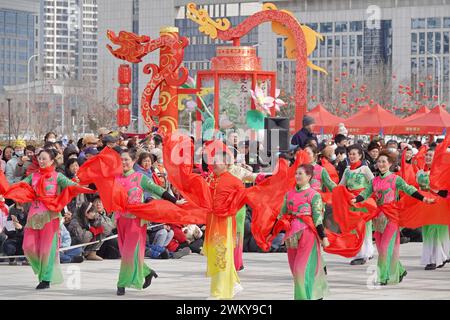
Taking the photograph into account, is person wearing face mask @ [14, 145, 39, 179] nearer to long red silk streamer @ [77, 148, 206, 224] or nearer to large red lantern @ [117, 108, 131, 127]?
long red silk streamer @ [77, 148, 206, 224]

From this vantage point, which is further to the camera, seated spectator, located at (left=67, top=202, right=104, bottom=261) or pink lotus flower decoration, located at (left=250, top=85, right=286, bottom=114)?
pink lotus flower decoration, located at (left=250, top=85, right=286, bottom=114)

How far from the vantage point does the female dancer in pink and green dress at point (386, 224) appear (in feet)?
43.0

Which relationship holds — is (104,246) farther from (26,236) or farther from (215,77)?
(215,77)

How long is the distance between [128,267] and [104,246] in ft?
13.4

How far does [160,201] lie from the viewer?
484 inches

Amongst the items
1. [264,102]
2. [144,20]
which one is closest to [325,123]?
[264,102]

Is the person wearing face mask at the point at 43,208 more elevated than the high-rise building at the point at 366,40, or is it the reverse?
the high-rise building at the point at 366,40

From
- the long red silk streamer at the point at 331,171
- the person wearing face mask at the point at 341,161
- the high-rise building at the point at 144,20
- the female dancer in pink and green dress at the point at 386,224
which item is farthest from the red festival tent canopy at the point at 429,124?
the high-rise building at the point at 144,20

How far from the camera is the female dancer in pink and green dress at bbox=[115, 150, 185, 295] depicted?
1229cm

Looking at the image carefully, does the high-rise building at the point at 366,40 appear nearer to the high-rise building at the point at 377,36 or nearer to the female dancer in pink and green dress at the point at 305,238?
the high-rise building at the point at 377,36

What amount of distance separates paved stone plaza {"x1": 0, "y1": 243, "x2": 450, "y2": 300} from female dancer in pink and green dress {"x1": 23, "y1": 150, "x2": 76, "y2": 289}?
24 centimetres

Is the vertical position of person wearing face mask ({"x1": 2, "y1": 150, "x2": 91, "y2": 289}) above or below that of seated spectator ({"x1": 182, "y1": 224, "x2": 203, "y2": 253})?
above

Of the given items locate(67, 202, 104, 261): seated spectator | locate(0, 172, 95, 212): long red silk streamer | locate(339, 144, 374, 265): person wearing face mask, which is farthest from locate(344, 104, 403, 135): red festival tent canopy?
locate(0, 172, 95, 212): long red silk streamer

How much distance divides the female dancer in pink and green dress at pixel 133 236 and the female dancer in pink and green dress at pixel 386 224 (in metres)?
2.55
